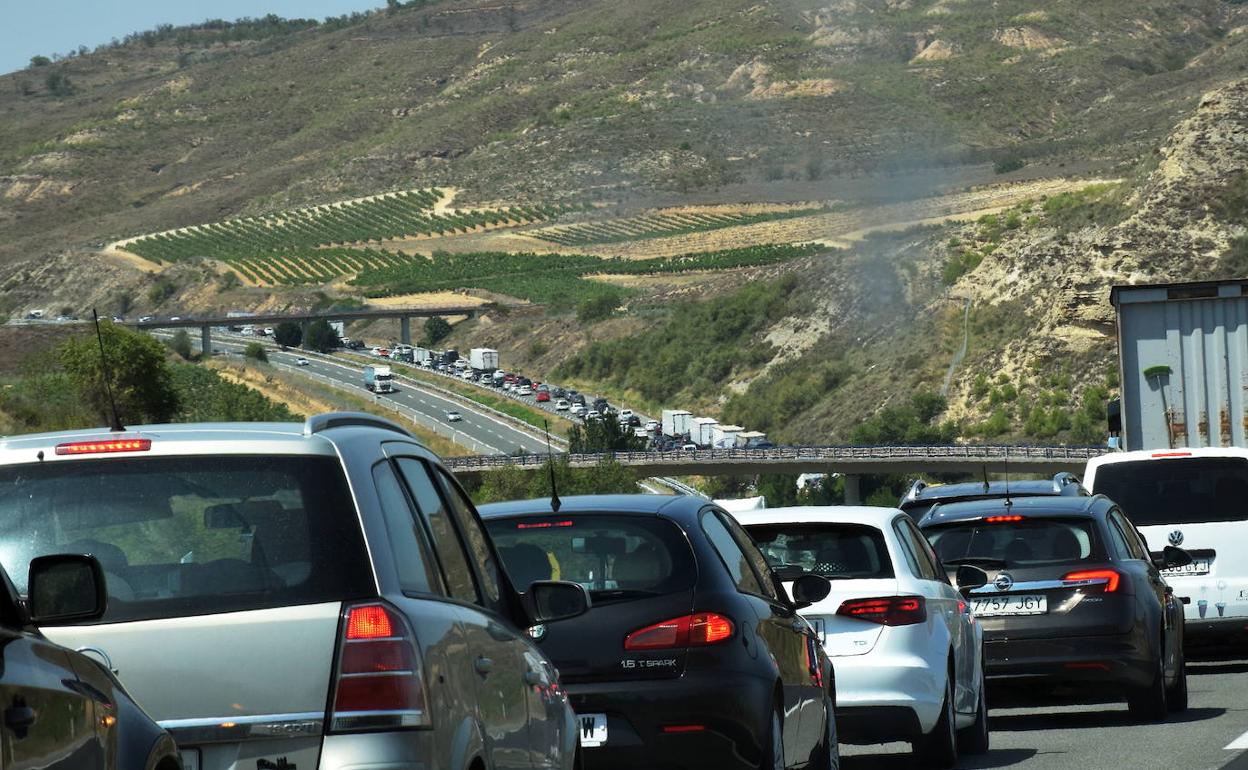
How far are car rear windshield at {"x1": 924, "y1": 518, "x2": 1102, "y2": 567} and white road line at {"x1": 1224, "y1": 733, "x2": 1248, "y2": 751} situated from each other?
1.44m

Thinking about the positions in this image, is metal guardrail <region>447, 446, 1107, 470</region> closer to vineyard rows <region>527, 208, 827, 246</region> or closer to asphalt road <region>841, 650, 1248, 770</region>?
asphalt road <region>841, 650, 1248, 770</region>

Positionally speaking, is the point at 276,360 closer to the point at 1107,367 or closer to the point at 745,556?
the point at 1107,367

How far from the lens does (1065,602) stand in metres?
13.3

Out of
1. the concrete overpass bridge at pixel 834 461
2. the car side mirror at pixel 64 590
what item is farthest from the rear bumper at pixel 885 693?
the concrete overpass bridge at pixel 834 461

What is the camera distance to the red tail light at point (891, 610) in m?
10.9

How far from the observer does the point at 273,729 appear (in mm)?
4891

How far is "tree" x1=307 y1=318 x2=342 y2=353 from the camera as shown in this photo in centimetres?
16200

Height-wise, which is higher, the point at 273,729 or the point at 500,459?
the point at 273,729

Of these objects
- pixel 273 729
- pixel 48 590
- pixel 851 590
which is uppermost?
pixel 48 590

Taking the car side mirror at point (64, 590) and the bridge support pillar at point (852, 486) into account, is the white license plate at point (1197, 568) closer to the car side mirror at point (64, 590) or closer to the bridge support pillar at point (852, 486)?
the car side mirror at point (64, 590)

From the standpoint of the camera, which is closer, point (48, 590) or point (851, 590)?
point (48, 590)

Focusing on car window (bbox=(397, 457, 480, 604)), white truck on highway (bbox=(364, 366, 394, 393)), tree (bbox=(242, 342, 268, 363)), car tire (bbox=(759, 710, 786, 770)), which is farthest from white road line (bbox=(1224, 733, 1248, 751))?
tree (bbox=(242, 342, 268, 363))

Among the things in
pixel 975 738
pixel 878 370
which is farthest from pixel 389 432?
pixel 878 370

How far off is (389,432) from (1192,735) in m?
8.25
